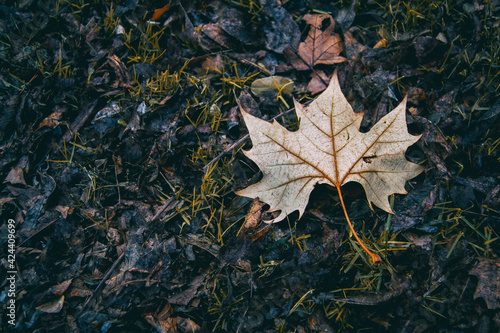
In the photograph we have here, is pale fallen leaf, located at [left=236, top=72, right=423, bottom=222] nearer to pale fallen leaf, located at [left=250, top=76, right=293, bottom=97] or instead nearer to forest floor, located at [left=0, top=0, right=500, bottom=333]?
forest floor, located at [left=0, top=0, right=500, bottom=333]

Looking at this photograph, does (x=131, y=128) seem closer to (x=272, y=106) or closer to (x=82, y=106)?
(x=82, y=106)

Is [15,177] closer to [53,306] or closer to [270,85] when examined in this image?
[53,306]

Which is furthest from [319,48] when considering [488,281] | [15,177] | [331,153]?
[15,177]

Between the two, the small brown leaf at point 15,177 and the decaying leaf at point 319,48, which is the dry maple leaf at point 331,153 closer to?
the decaying leaf at point 319,48

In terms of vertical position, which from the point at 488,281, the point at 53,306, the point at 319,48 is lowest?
the point at 53,306

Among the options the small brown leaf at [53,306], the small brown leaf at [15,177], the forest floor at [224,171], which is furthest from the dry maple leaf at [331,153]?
the small brown leaf at [15,177]

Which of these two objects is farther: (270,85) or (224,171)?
(270,85)
